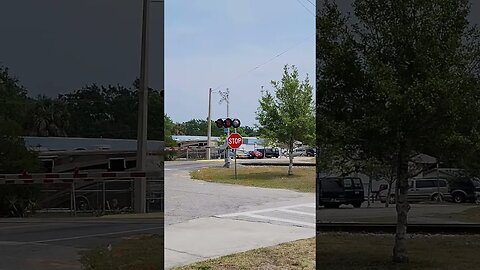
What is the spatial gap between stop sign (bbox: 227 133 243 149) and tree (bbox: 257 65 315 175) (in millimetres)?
297

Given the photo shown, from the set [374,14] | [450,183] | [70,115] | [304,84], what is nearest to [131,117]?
[70,115]

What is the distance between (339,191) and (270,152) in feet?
7.95

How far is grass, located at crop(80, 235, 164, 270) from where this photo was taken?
476 cm

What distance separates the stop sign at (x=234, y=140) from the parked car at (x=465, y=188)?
2213 millimetres

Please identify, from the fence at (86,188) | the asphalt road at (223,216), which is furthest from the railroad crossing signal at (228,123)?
the fence at (86,188)

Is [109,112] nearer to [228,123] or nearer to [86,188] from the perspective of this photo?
[86,188]

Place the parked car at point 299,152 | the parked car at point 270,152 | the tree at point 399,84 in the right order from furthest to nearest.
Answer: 1. the parked car at point 270,152
2. the parked car at point 299,152
3. the tree at point 399,84

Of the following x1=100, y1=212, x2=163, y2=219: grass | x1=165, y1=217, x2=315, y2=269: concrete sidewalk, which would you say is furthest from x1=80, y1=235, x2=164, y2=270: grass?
x1=165, y1=217, x2=315, y2=269: concrete sidewalk

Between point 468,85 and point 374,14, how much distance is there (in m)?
0.86

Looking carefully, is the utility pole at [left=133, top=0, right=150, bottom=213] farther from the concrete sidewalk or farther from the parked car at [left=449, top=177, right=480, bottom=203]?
the parked car at [left=449, top=177, right=480, bottom=203]

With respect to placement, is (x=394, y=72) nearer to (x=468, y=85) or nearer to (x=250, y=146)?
(x=468, y=85)

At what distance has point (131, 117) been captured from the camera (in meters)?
4.75

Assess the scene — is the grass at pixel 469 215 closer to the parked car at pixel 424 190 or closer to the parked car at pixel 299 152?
the parked car at pixel 424 190

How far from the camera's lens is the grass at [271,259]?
532cm
